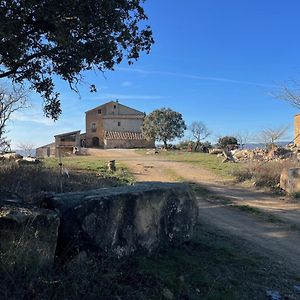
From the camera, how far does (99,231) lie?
16.1 feet

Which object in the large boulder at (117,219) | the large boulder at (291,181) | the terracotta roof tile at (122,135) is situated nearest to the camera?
the large boulder at (117,219)

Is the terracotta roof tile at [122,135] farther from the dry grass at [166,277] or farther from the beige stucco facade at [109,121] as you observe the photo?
the dry grass at [166,277]

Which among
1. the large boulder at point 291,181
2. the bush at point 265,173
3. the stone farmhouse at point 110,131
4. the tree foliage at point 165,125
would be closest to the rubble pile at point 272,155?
the bush at point 265,173

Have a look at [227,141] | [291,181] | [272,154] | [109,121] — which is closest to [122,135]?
[109,121]

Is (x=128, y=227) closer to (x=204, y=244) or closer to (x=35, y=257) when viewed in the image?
(x=35, y=257)

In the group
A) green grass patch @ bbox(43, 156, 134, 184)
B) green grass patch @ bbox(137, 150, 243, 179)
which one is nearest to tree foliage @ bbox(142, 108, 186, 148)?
green grass patch @ bbox(137, 150, 243, 179)

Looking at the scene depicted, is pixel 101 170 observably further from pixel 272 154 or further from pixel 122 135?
pixel 122 135

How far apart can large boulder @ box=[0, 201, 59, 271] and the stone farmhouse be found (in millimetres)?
63097

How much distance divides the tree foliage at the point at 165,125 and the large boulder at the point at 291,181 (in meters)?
46.4

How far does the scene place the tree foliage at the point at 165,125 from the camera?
6206 cm

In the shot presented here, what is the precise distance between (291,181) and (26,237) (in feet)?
42.6

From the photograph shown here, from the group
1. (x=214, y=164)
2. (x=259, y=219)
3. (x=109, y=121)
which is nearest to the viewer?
(x=259, y=219)

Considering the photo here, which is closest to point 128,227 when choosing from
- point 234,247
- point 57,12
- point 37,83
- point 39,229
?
point 39,229

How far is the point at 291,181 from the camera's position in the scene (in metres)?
15.1
